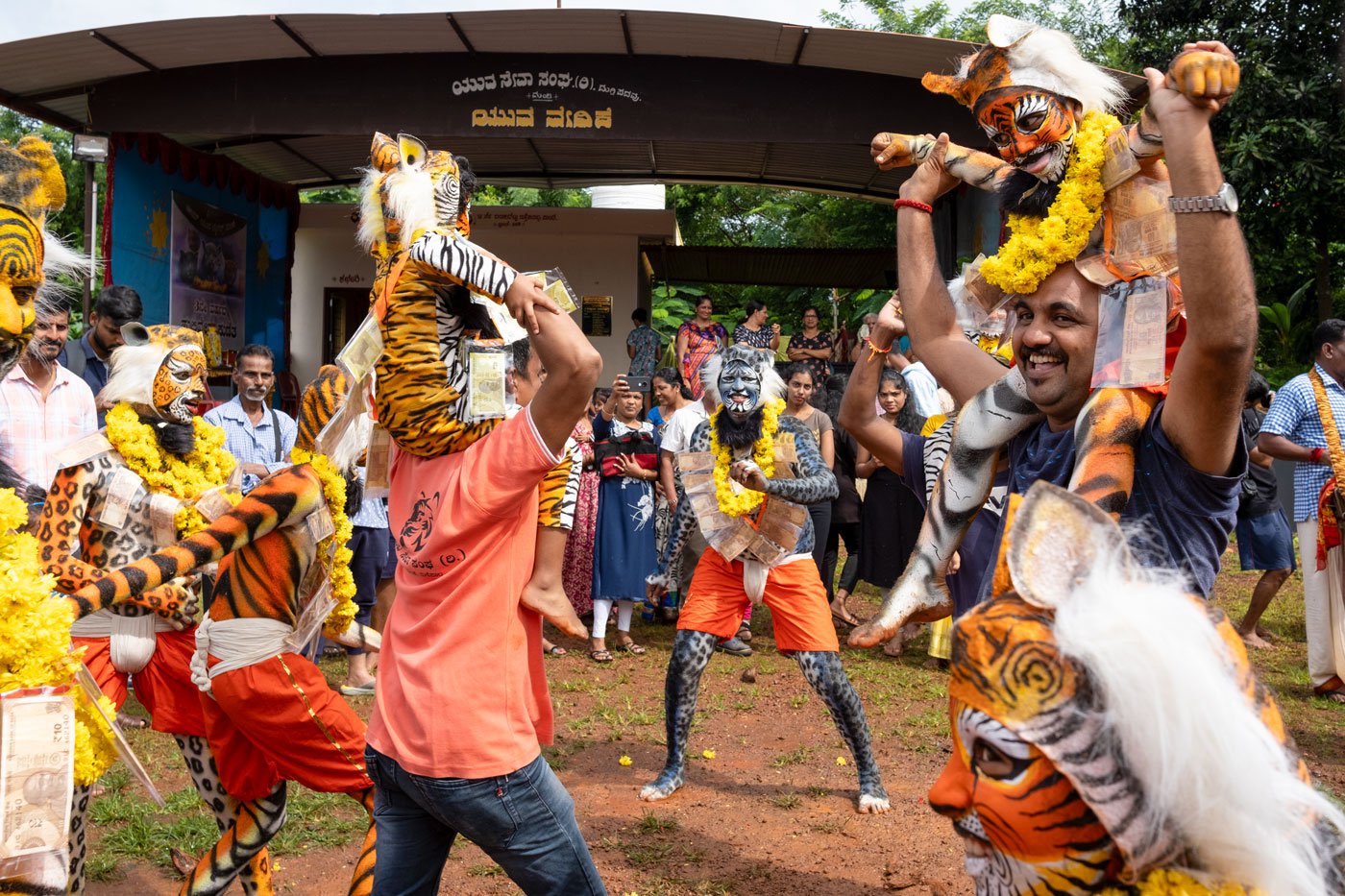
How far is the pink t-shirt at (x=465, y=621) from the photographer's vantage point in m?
2.71

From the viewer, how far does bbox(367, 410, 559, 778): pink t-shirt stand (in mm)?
2713

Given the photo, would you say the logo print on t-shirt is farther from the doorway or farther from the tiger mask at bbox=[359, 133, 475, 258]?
the doorway

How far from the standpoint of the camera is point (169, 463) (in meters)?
4.45

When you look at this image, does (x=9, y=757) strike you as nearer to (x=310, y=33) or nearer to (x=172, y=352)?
(x=172, y=352)

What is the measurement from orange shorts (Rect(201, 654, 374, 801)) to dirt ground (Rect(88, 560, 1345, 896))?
140 cm

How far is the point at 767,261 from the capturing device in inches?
645

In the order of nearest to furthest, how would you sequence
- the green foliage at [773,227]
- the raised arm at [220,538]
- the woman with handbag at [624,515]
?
the raised arm at [220,538] < the woman with handbag at [624,515] < the green foliage at [773,227]

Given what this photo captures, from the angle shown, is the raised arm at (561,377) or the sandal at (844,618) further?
the sandal at (844,618)

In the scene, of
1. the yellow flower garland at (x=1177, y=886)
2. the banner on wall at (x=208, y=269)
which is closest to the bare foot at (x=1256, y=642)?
the yellow flower garland at (x=1177, y=886)

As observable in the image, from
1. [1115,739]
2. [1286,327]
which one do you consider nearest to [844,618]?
[1115,739]

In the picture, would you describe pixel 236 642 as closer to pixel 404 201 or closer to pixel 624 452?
pixel 404 201

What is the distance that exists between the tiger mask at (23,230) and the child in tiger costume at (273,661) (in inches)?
40.7

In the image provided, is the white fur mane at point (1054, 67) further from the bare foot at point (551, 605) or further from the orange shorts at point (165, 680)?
the orange shorts at point (165, 680)

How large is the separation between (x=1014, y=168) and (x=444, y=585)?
172 centimetres
